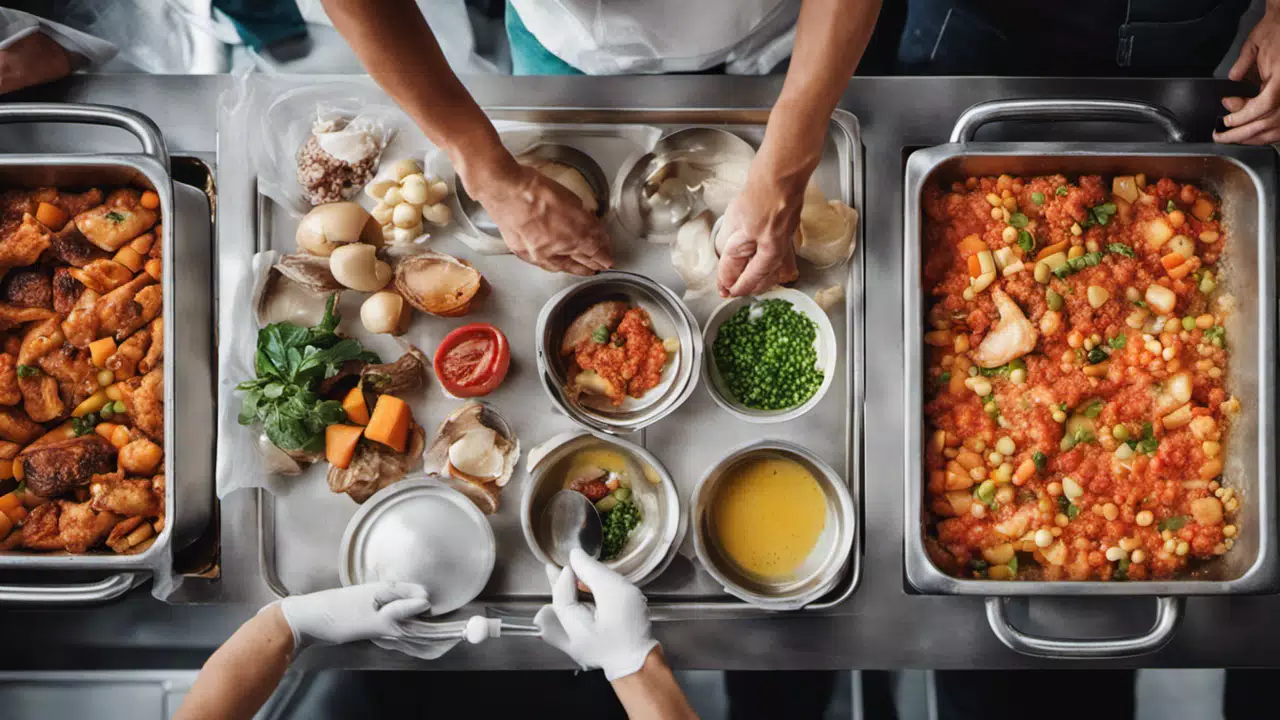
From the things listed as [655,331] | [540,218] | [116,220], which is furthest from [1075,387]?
[116,220]

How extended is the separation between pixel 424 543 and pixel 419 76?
1126mm

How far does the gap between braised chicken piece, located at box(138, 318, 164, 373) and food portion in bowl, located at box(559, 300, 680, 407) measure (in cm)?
104

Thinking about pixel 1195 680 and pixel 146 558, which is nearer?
pixel 146 558

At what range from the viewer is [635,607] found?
1.98 m

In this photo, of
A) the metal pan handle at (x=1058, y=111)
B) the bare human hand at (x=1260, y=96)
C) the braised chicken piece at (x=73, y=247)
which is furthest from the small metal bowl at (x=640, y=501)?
the bare human hand at (x=1260, y=96)

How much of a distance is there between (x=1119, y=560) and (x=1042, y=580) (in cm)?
20

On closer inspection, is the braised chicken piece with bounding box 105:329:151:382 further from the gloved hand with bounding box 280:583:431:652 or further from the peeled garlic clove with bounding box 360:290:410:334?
the gloved hand with bounding box 280:583:431:652

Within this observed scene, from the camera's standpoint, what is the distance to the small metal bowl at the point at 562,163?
7.02 ft

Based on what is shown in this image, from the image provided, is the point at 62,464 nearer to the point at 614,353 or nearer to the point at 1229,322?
the point at 614,353

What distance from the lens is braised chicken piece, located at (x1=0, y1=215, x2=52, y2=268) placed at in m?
2.12

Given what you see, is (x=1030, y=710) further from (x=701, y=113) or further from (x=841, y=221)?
(x=701, y=113)

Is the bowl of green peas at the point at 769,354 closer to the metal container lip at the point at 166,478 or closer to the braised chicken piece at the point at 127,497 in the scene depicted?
the metal container lip at the point at 166,478

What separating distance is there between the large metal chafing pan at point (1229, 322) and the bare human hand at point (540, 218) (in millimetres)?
769

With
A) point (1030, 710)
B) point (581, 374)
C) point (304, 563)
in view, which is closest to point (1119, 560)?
point (1030, 710)
